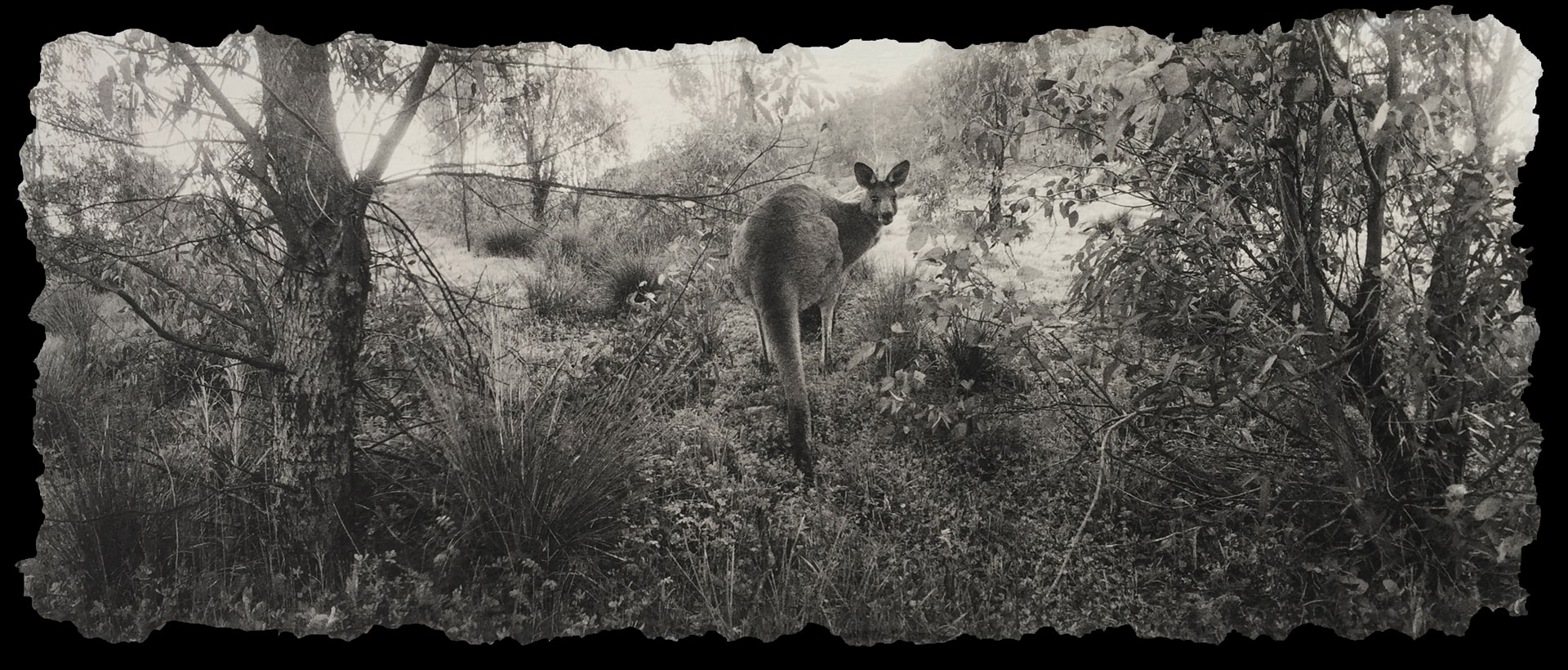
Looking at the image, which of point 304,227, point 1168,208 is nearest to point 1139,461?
point 1168,208

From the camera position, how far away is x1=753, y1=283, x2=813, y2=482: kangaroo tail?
4.11m

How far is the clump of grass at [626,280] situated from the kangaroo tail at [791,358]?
0.41 metres

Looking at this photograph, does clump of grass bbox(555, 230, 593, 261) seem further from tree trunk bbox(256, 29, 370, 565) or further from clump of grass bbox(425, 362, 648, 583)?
tree trunk bbox(256, 29, 370, 565)

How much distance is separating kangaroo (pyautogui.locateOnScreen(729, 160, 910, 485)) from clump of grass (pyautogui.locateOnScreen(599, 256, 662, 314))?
12.8 inches

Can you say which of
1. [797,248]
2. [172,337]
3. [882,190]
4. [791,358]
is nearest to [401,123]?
[172,337]

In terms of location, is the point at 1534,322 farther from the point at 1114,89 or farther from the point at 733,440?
the point at 733,440

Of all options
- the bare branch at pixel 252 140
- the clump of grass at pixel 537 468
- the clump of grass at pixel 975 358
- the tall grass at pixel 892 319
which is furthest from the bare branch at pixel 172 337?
the clump of grass at pixel 975 358

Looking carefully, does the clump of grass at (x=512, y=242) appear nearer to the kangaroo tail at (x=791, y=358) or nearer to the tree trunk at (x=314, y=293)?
the tree trunk at (x=314, y=293)

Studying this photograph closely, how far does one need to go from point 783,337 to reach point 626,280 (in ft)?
2.16

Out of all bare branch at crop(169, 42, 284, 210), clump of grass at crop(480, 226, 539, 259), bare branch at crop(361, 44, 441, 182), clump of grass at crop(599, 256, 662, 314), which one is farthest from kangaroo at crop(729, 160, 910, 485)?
bare branch at crop(169, 42, 284, 210)

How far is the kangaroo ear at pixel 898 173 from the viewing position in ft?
13.8

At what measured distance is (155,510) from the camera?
13.8 ft

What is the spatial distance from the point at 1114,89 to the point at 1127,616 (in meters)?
1.95

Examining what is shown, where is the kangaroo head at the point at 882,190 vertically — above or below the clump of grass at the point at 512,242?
above
